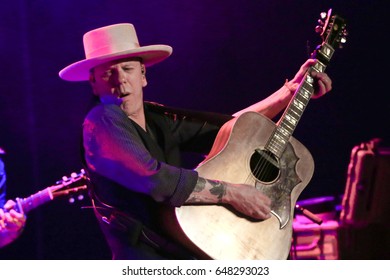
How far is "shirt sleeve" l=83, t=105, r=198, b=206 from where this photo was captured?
2682mm

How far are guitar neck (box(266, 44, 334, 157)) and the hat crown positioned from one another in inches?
31.8

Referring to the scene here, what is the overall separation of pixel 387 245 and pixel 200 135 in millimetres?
1823

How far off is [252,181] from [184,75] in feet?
6.77

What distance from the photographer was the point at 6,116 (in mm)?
4711

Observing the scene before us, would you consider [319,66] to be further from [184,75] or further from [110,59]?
[184,75]

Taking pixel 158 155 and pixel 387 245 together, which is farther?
pixel 387 245

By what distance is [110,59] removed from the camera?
2979mm

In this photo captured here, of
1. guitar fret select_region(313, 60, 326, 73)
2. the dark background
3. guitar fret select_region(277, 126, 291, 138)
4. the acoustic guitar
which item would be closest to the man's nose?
the acoustic guitar

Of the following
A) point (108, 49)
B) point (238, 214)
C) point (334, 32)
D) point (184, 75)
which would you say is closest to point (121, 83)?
point (108, 49)

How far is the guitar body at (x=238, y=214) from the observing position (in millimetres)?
2713
